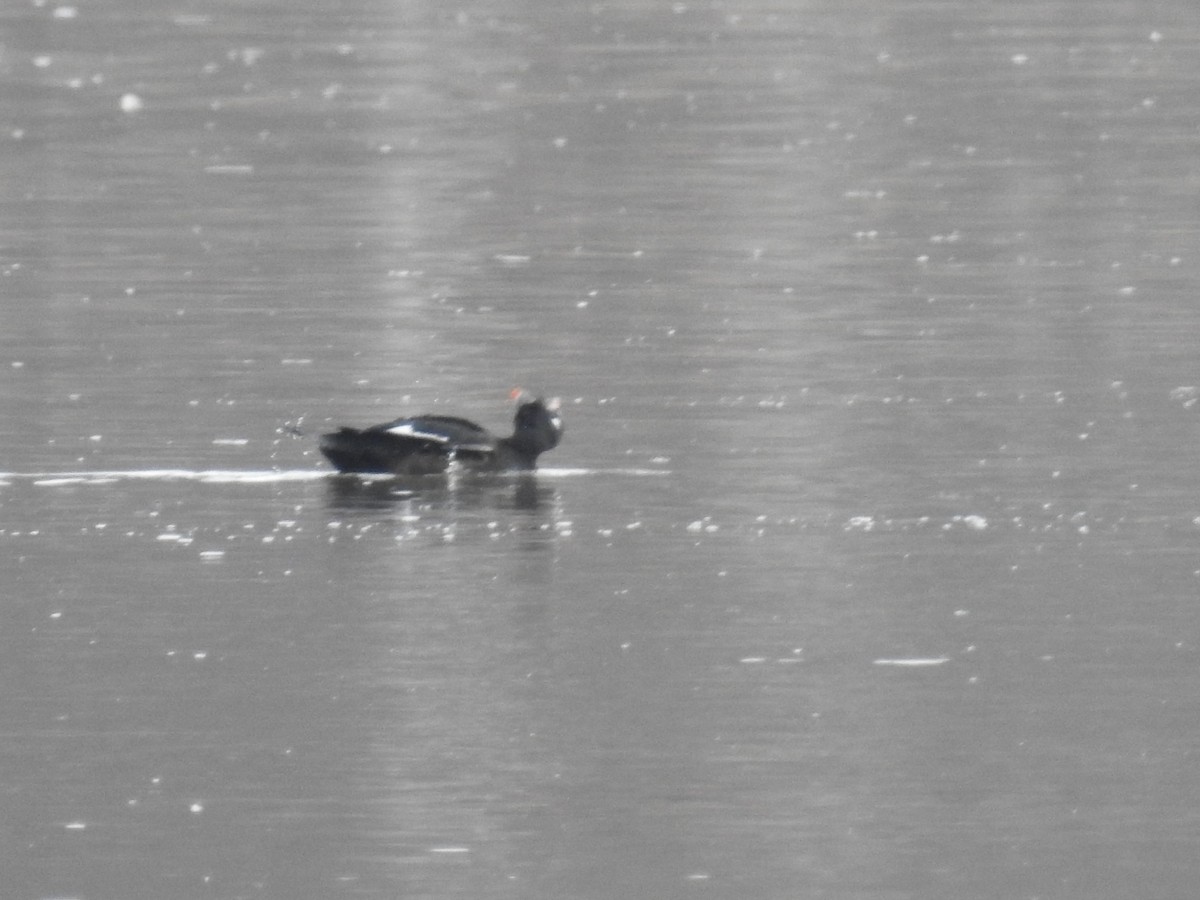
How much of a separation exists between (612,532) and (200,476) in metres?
1.65

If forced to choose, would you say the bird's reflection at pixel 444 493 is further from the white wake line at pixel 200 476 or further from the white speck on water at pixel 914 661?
the white speck on water at pixel 914 661

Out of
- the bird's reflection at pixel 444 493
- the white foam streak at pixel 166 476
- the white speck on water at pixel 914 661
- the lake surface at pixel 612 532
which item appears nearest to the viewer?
the lake surface at pixel 612 532

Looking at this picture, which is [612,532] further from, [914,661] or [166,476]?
[914,661]

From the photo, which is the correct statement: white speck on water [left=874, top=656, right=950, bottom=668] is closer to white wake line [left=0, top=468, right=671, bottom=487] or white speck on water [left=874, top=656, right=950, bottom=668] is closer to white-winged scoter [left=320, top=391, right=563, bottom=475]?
white wake line [left=0, top=468, right=671, bottom=487]

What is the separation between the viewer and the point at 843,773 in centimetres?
715

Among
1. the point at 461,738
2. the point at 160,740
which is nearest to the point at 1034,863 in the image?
the point at 461,738

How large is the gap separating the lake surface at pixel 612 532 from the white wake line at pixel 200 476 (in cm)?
2

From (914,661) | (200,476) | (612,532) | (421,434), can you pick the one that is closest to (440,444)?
(421,434)

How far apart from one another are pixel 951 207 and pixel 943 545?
9.96 metres

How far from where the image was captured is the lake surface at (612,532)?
267 inches

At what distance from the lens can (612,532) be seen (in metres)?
9.84

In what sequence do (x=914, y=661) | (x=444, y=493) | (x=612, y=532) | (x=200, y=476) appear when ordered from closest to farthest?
(x=914, y=661)
(x=612, y=532)
(x=444, y=493)
(x=200, y=476)

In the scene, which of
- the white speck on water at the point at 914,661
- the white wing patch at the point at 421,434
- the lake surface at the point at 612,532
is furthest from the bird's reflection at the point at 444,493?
the white speck on water at the point at 914,661

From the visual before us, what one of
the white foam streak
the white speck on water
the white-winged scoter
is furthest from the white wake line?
the white speck on water
